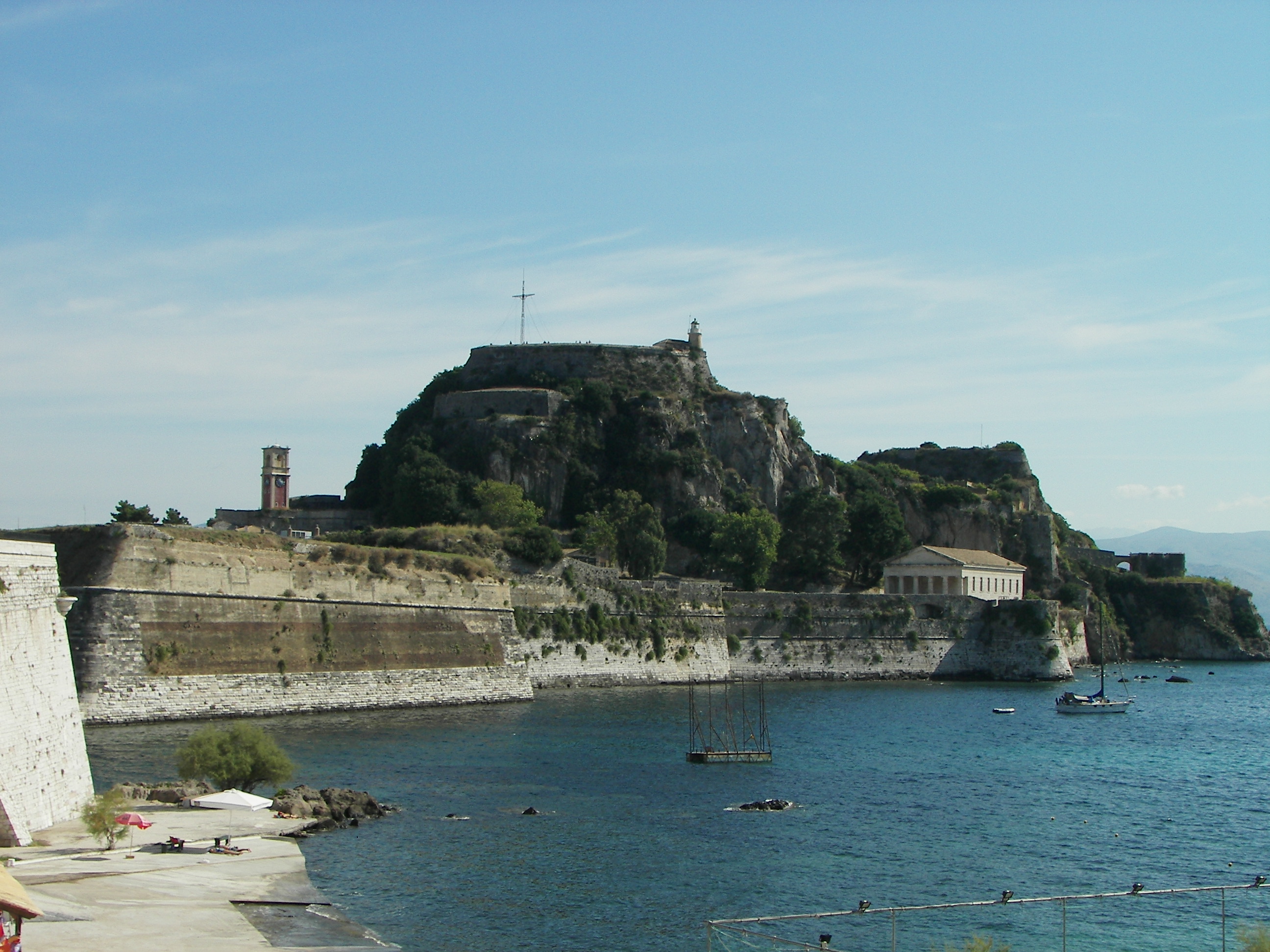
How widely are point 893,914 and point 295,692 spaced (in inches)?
1261

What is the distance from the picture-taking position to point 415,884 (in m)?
25.5

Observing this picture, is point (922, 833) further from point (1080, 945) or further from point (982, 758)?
point (982, 758)

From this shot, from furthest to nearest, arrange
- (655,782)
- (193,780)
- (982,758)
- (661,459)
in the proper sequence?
(661,459) → (982,758) → (655,782) → (193,780)

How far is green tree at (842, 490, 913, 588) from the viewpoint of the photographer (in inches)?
3765

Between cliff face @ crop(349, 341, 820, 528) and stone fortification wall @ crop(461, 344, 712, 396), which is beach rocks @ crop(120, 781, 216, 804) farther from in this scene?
stone fortification wall @ crop(461, 344, 712, 396)

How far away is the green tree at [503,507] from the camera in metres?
81.6

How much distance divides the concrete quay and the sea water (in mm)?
1053

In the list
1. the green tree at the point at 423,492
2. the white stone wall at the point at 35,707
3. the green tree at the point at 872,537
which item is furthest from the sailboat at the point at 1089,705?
the white stone wall at the point at 35,707

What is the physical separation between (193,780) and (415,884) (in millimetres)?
8485

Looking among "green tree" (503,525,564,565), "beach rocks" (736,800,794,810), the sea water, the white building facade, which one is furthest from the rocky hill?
"beach rocks" (736,800,794,810)

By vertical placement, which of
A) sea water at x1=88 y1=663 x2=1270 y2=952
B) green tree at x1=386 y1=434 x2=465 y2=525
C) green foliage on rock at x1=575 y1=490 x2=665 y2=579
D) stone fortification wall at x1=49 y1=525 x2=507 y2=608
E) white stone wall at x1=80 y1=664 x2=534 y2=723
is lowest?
sea water at x1=88 y1=663 x2=1270 y2=952

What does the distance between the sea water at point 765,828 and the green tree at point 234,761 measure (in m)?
2.14

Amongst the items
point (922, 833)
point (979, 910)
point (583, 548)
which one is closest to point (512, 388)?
point (583, 548)

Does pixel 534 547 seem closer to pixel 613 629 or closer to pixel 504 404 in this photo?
pixel 613 629
